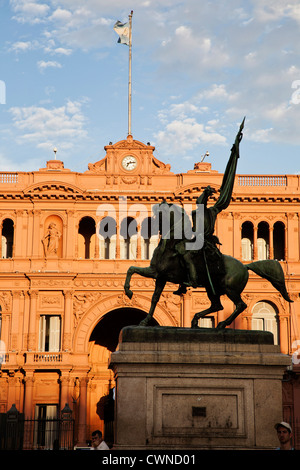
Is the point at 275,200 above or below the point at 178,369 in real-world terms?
above

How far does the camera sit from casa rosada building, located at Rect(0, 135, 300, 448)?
143 feet

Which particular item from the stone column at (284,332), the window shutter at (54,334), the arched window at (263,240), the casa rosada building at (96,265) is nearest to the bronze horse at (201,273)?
the casa rosada building at (96,265)

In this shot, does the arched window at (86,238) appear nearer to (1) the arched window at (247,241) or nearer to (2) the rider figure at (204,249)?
(1) the arched window at (247,241)

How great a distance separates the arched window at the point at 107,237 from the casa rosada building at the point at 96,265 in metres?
0.07

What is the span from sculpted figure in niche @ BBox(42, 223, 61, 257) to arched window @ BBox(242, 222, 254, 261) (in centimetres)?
1221

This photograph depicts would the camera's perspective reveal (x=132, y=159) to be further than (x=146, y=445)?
Yes

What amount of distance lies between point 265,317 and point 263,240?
18.1 ft

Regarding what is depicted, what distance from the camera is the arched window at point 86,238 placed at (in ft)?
157

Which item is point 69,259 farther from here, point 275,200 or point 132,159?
point 275,200

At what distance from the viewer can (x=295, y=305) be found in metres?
45.6

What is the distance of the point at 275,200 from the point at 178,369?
1318 inches

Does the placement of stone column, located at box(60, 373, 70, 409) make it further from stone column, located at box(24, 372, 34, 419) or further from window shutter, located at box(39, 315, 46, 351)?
window shutter, located at box(39, 315, 46, 351)
